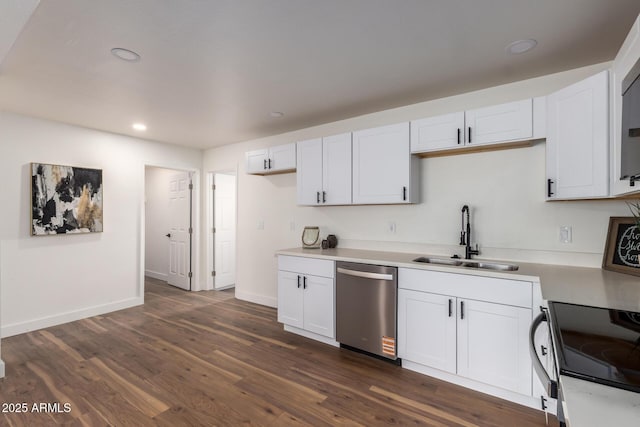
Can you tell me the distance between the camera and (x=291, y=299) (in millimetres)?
3410

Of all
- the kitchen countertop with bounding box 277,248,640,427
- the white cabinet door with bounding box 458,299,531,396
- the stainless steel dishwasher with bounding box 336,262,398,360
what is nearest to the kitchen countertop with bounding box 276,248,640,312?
the kitchen countertop with bounding box 277,248,640,427

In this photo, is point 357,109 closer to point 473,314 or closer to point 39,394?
point 473,314

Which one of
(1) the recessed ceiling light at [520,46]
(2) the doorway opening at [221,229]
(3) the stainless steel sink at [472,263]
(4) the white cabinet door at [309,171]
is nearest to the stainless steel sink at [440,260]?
(3) the stainless steel sink at [472,263]

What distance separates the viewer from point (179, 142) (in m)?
4.83

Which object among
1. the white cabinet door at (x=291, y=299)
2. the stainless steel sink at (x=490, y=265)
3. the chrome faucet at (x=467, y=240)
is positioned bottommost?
the white cabinet door at (x=291, y=299)

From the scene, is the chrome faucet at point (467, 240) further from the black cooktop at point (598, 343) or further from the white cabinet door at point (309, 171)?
the white cabinet door at point (309, 171)

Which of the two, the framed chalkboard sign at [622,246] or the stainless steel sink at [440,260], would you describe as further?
the stainless steel sink at [440,260]

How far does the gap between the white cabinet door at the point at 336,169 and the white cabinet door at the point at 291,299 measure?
91 centimetres

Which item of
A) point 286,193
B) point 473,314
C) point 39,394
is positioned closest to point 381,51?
point 473,314

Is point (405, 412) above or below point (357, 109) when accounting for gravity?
below

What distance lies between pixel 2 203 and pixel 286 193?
10.2ft

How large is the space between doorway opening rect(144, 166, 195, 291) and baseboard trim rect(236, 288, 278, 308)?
1.11 metres

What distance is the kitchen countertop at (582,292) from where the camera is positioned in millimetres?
646

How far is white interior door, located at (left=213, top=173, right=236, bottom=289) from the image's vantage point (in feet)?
17.9
